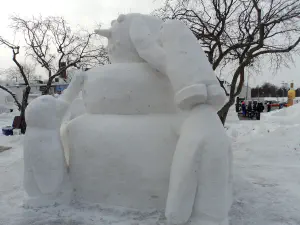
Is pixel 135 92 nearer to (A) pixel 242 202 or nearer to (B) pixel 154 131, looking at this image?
(B) pixel 154 131

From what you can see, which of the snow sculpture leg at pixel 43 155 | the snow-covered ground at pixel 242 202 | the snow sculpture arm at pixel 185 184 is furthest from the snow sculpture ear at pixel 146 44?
the snow-covered ground at pixel 242 202

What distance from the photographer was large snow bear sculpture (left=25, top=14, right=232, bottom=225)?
2.29 m

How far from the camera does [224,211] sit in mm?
2295

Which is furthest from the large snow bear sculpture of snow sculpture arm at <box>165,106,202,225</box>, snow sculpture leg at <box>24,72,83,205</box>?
snow sculpture leg at <box>24,72,83,205</box>

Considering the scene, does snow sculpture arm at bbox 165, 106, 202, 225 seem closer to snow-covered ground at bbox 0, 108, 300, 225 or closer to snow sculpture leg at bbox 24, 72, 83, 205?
snow-covered ground at bbox 0, 108, 300, 225

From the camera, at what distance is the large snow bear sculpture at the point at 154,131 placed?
7.52 ft

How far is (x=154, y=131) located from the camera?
267cm

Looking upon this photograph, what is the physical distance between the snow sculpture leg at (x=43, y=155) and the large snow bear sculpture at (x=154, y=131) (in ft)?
0.52

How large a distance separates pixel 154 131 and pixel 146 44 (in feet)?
2.92

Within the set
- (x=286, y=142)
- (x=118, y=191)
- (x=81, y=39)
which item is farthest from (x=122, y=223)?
(x=81, y=39)

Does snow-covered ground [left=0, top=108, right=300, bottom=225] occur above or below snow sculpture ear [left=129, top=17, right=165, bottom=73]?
below

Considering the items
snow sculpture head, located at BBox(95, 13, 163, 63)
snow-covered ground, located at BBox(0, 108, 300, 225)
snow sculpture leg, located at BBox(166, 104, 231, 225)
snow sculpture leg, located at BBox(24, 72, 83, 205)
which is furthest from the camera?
snow sculpture head, located at BBox(95, 13, 163, 63)

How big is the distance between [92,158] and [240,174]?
2.64m

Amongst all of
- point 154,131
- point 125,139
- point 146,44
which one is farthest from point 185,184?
point 146,44
